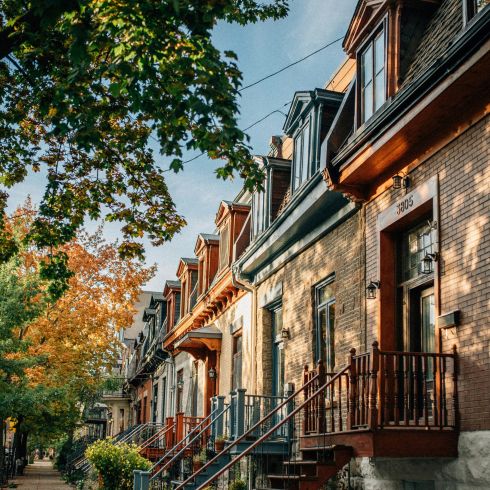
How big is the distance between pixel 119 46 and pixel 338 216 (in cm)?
619

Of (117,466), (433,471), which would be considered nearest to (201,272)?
(117,466)

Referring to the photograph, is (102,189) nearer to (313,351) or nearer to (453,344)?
(313,351)

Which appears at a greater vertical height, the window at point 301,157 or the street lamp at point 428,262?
the window at point 301,157

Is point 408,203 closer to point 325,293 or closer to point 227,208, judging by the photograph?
point 325,293

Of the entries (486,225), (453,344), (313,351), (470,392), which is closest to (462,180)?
(486,225)

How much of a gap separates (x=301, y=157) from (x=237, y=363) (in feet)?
23.0

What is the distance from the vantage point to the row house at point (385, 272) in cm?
851

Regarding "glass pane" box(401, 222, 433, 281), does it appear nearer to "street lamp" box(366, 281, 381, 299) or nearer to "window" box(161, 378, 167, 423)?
"street lamp" box(366, 281, 381, 299)

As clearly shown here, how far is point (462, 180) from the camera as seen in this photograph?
29.5 feet

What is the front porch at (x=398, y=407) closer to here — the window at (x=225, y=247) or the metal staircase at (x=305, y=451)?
the metal staircase at (x=305, y=451)

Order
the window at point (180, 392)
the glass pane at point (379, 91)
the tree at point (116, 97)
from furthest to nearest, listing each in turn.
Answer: the window at point (180, 392) < the glass pane at point (379, 91) < the tree at point (116, 97)

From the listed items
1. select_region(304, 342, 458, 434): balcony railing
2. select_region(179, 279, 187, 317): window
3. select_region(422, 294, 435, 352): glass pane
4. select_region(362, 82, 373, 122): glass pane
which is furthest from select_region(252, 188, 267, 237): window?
select_region(179, 279, 187, 317): window

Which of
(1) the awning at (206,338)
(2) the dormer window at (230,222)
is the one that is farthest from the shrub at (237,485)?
(1) the awning at (206,338)

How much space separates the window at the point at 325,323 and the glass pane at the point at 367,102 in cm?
311
